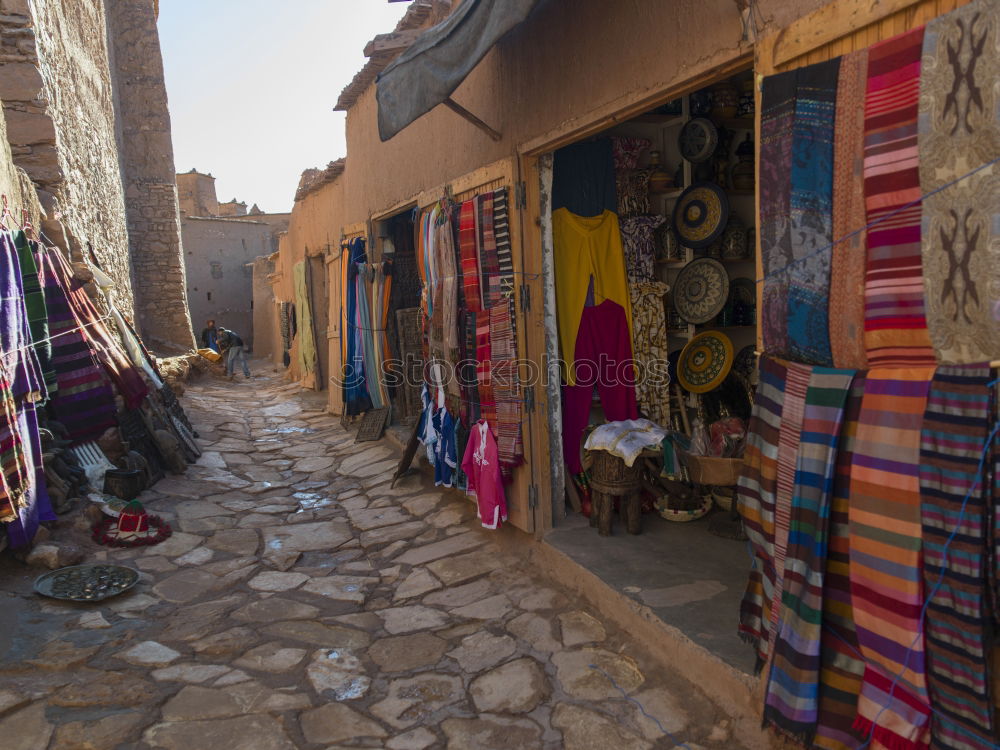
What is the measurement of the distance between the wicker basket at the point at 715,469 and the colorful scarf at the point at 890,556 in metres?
1.70

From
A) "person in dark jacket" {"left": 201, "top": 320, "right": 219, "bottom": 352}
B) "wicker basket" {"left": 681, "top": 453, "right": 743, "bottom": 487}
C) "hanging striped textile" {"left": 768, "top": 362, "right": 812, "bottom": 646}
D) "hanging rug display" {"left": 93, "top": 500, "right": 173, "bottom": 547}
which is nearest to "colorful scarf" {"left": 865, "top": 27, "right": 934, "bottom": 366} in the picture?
"hanging striped textile" {"left": 768, "top": 362, "right": 812, "bottom": 646}

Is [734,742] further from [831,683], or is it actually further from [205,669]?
[205,669]

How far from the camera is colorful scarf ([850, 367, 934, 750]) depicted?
1889 millimetres

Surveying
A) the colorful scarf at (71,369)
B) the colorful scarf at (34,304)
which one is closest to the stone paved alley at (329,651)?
the colorful scarf at (71,369)

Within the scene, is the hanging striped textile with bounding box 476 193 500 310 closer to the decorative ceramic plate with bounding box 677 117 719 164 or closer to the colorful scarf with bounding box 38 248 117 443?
the decorative ceramic plate with bounding box 677 117 719 164

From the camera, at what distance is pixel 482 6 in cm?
341

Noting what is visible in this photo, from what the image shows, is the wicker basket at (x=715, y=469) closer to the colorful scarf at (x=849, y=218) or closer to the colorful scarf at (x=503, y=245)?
the colorful scarf at (x=503, y=245)

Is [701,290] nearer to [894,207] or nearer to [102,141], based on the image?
[894,207]

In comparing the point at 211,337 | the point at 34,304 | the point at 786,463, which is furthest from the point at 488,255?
the point at 211,337

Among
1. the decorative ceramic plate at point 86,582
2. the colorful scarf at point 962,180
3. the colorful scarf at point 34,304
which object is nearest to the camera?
the colorful scarf at point 962,180

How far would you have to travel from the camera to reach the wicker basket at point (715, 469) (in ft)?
12.3

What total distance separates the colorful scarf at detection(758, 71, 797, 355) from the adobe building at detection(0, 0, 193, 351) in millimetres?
5490

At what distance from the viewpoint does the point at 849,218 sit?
2.11m

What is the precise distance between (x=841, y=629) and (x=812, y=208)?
138 centimetres
